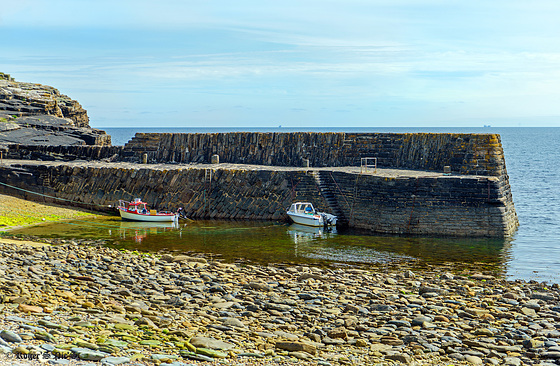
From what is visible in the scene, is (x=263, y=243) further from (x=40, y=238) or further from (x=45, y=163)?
(x=45, y=163)

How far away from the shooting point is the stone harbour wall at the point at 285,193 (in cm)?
2398

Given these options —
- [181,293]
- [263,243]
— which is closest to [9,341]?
[181,293]

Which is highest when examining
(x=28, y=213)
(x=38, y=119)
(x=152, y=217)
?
(x=38, y=119)

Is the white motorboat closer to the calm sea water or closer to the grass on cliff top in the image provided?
the calm sea water

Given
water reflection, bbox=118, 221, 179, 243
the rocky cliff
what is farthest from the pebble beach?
the rocky cliff

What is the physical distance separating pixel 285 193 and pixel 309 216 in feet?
8.51

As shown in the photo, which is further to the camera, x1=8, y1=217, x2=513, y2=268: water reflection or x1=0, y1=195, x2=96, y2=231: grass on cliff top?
x1=0, y1=195, x2=96, y2=231: grass on cliff top

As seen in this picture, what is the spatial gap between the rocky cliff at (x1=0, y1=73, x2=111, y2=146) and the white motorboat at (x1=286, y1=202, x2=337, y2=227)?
20.9 m

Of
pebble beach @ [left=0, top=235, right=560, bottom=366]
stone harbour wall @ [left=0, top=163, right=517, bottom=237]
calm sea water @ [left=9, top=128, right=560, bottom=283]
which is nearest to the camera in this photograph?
pebble beach @ [left=0, top=235, right=560, bottom=366]

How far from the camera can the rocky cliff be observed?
4053 centimetres

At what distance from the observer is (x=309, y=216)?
1033 inches

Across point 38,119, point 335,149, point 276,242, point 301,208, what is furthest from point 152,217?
point 38,119

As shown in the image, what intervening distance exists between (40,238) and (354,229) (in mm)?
13039

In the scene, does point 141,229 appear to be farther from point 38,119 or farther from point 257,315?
point 38,119
